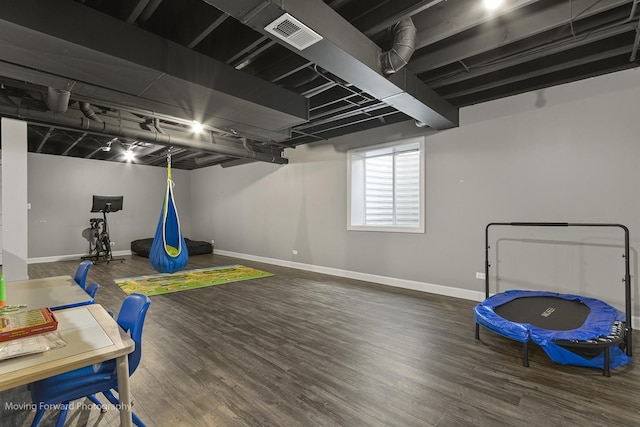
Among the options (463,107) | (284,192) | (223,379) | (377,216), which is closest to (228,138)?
(284,192)

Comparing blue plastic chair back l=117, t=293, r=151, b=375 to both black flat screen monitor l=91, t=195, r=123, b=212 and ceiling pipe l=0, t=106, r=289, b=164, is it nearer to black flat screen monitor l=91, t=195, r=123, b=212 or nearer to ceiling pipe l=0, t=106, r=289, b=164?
ceiling pipe l=0, t=106, r=289, b=164

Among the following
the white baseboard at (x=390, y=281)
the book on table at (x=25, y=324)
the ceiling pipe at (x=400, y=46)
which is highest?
Result: the ceiling pipe at (x=400, y=46)

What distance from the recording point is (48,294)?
84.7 inches

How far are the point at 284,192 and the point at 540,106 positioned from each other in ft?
16.7

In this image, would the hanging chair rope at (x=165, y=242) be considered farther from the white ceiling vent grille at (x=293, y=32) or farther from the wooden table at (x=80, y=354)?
the wooden table at (x=80, y=354)

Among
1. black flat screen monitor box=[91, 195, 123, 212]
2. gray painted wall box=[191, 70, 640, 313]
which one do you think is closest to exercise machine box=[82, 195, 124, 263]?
black flat screen monitor box=[91, 195, 123, 212]

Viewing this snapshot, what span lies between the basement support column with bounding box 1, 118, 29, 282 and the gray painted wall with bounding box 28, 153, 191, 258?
14.6 ft

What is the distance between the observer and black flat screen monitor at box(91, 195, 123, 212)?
8.02m

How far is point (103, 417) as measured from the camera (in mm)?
1958

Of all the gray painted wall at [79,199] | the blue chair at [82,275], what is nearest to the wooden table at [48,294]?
the blue chair at [82,275]

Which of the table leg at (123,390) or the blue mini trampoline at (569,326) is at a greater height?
the table leg at (123,390)

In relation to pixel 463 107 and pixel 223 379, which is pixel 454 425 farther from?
pixel 463 107

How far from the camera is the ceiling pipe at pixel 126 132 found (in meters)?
4.18

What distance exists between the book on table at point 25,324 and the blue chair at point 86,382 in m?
0.31
